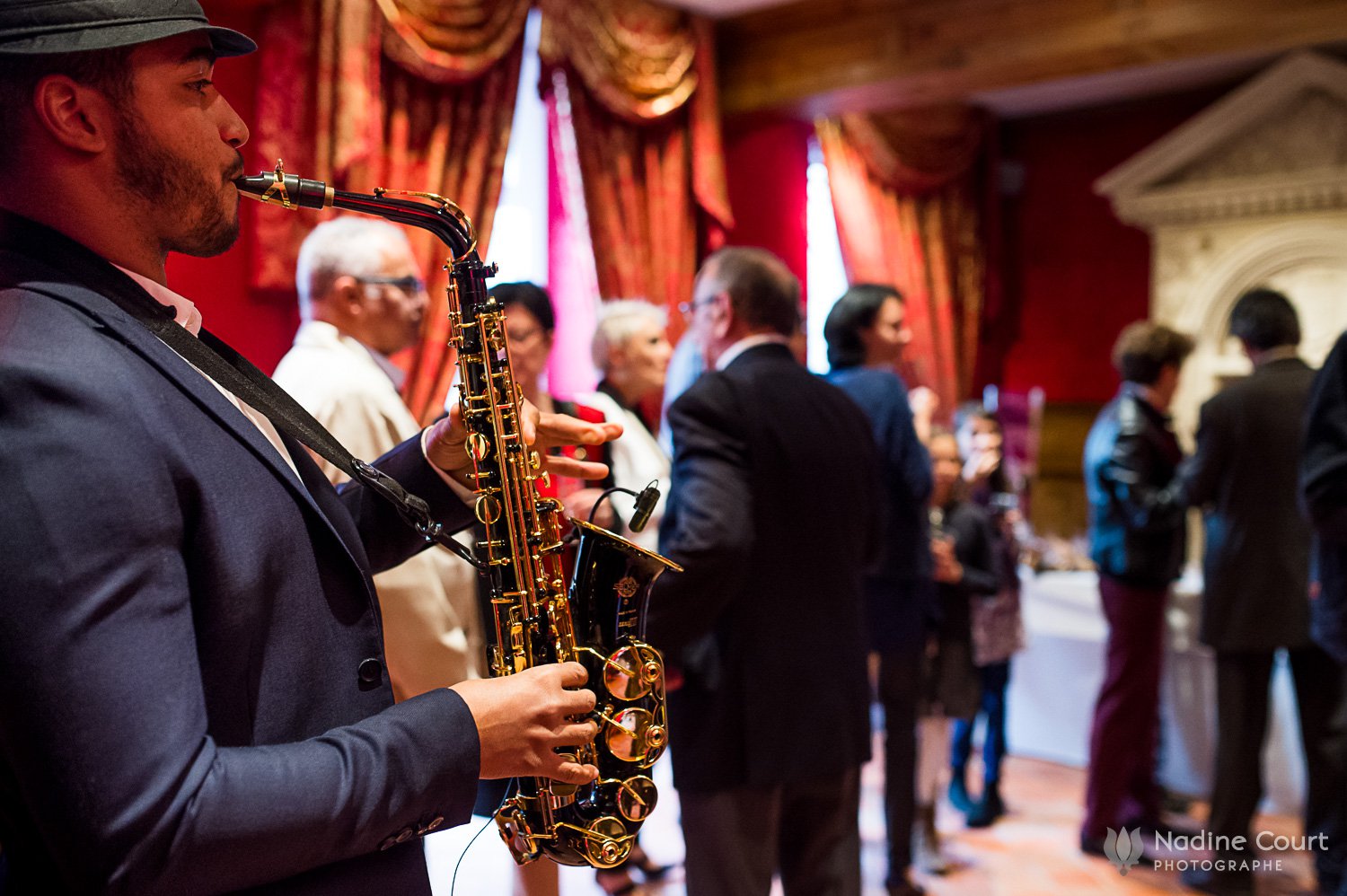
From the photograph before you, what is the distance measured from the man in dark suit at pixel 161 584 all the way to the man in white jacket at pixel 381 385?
102 cm

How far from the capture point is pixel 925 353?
21.1 ft

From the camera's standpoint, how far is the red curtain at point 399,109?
3371 millimetres

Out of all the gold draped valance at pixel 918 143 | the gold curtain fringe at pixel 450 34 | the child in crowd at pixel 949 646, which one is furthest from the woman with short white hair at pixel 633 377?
the gold draped valance at pixel 918 143

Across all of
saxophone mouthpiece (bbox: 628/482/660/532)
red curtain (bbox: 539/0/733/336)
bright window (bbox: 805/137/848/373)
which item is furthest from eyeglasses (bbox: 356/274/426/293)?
bright window (bbox: 805/137/848/373)

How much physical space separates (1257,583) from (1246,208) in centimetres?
325

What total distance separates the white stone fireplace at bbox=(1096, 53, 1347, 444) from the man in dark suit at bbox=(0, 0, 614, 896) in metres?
5.92

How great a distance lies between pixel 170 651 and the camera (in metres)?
0.83

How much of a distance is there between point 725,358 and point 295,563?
5.07 feet

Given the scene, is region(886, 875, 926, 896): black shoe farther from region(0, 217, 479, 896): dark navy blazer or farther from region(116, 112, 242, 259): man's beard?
region(116, 112, 242, 259): man's beard

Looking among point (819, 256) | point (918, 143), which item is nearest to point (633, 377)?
point (819, 256)

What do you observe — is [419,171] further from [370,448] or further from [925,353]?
[925,353]

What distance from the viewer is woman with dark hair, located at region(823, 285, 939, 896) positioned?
3139 mm

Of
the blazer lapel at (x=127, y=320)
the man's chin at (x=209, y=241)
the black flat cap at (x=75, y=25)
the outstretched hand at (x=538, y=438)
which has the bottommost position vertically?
the outstretched hand at (x=538, y=438)

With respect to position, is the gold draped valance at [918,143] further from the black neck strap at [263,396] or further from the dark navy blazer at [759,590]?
the black neck strap at [263,396]
